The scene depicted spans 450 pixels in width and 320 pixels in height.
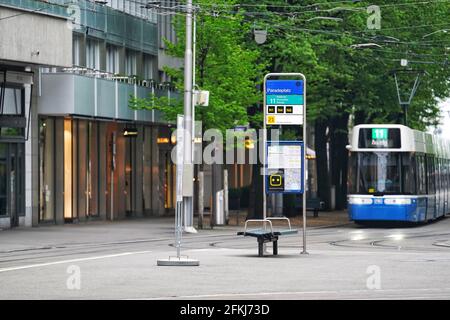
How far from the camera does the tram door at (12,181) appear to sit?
40438 mm

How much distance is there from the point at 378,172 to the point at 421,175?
8.79ft

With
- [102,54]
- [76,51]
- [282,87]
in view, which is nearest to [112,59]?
[102,54]

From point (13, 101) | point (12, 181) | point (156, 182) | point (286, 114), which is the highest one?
point (13, 101)

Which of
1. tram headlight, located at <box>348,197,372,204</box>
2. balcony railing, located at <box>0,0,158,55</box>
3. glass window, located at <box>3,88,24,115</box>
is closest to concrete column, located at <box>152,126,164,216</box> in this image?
balcony railing, located at <box>0,0,158,55</box>

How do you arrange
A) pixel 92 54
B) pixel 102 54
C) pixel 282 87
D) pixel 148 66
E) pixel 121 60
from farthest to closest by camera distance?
pixel 148 66 < pixel 121 60 < pixel 102 54 < pixel 92 54 < pixel 282 87

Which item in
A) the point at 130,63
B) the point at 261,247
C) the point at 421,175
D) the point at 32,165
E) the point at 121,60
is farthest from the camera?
the point at 130,63

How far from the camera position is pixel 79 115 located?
4394 cm

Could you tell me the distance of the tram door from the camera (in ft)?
133

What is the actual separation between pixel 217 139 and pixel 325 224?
734cm

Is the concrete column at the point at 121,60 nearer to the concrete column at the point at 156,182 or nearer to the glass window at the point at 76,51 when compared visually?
the glass window at the point at 76,51

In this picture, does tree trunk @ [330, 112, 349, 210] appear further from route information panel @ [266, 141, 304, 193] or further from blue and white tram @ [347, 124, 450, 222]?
route information panel @ [266, 141, 304, 193]

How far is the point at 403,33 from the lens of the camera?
54.0m

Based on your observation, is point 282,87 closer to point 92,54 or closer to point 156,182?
point 92,54
